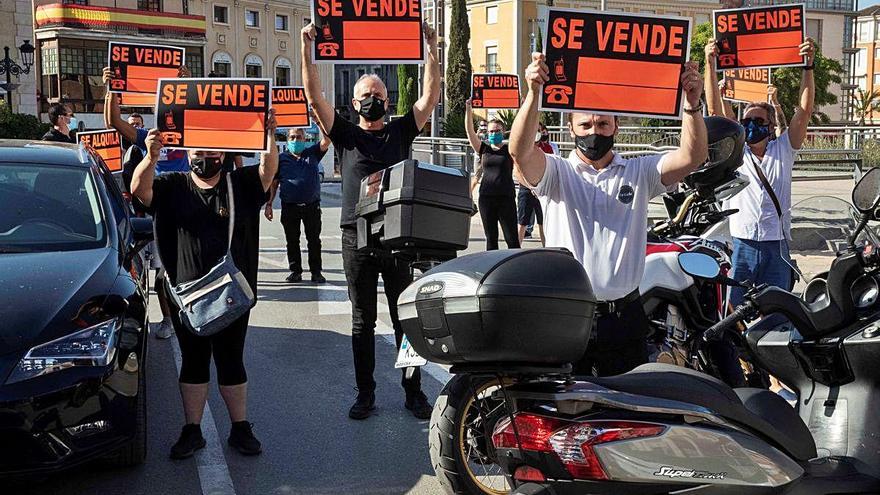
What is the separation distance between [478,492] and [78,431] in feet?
5.87

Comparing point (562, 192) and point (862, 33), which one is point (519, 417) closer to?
point (562, 192)

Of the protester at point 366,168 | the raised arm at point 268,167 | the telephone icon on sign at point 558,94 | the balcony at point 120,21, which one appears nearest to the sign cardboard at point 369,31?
the protester at point 366,168

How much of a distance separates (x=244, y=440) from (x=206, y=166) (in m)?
1.53

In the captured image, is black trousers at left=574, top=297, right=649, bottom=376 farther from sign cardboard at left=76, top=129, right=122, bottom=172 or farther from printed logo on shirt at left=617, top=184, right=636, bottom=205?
sign cardboard at left=76, top=129, right=122, bottom=172

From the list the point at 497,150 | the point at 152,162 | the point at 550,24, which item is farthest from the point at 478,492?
the point at 497,150

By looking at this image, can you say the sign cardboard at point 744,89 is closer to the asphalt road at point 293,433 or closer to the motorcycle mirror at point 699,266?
the asphalt road at point 293,433

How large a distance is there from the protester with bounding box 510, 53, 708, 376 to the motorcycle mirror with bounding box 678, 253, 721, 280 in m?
0.30

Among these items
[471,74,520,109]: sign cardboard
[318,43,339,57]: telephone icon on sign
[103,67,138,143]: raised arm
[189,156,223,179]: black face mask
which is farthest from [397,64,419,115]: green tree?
[189,156,223,179]: black face mask

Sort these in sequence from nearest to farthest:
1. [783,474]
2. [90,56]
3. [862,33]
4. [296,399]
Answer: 1. [783,474]
2. [296,399]
3. [90,56]
4. [862,33]

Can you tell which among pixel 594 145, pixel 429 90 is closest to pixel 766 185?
pixel 429 90

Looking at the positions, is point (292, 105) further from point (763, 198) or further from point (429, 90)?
point (763, 198)

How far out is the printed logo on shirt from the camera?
432 cm

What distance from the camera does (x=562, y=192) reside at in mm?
4336

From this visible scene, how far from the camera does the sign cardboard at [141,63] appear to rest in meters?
10.6
